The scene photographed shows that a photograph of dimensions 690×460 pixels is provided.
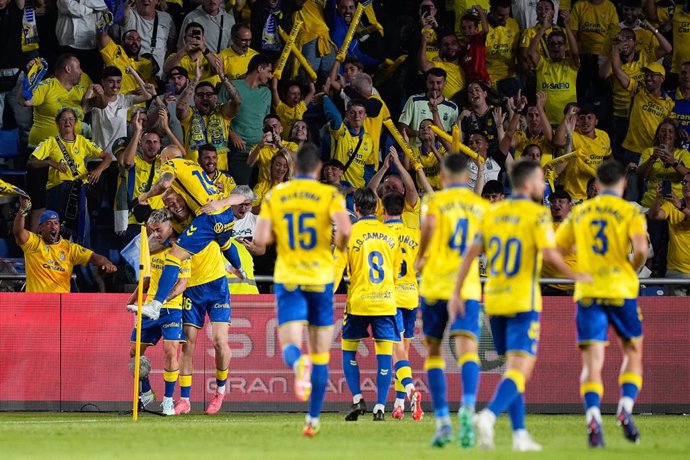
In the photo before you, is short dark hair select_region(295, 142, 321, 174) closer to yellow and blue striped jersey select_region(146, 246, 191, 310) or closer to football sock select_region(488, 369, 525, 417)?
football sock select_region(488, 369, 525, 417)

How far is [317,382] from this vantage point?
37.5ft

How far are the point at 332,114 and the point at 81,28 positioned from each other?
14.4 ft

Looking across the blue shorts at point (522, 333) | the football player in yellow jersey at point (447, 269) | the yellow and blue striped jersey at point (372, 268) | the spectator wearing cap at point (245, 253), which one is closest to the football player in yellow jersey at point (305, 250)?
the football player in yellow jersey at point (447, 269)

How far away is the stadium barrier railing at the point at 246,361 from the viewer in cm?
1719

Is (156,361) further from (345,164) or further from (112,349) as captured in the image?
(345,164)

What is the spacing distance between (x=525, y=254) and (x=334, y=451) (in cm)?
224

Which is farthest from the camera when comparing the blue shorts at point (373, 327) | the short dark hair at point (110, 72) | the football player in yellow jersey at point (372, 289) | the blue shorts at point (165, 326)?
the short dark hair at point (110, 72)

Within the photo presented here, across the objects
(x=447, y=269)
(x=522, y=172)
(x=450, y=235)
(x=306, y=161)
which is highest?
(x=306, y=161)

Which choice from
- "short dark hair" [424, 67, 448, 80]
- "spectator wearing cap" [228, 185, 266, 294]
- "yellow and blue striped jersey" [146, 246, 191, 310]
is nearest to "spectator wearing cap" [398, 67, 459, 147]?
"short dark hair" [424, 67, 448, 80]

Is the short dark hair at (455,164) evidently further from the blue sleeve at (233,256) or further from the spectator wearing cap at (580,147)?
the spectator wearing cap at (580,147)

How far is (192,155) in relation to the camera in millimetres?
19469

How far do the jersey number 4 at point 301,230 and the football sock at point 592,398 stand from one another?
272cm

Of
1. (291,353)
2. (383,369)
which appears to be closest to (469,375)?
(291,353)

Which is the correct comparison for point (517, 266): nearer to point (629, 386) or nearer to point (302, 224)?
point (629, 386)
